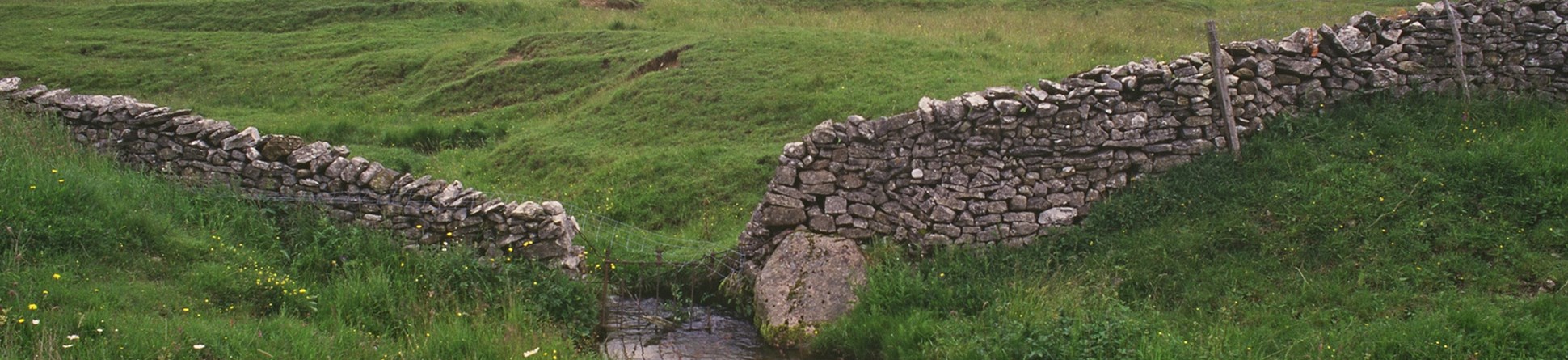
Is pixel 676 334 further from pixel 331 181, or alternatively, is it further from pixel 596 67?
pixel 596 67

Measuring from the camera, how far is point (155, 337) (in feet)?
29.0

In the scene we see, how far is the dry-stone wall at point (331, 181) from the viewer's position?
12.4 m

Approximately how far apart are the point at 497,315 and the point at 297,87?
56.7 feet

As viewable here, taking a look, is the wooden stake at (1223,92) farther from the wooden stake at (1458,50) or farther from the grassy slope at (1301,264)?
the wooden stake at (1458,50)

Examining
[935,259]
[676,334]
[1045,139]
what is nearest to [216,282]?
[676,334]

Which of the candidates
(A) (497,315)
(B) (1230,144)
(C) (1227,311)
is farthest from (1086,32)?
(A) (497,315)

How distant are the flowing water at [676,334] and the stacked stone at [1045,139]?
103 centimetres

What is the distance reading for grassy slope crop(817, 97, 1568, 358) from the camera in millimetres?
9828

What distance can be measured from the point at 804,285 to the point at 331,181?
16.5ft

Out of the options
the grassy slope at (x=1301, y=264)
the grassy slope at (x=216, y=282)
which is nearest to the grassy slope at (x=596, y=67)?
the grassy slope at (x=216, y=282)

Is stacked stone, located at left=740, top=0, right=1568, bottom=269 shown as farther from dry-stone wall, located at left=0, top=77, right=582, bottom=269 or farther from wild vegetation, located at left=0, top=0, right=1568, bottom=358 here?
dry-stone wall, located at left=0, top=77, right=582, bottom=269

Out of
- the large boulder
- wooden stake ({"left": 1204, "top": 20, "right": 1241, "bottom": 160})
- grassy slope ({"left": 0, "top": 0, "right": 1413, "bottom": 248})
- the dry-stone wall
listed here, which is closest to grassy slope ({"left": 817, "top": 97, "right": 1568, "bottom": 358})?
wooden stake ({"left": 1204, "top": 20, "right": 1241, "bottom": 160})

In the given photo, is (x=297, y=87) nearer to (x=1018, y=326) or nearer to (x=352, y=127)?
(x=352, y=127)

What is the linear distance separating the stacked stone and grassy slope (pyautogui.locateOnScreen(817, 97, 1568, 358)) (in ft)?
0.97
